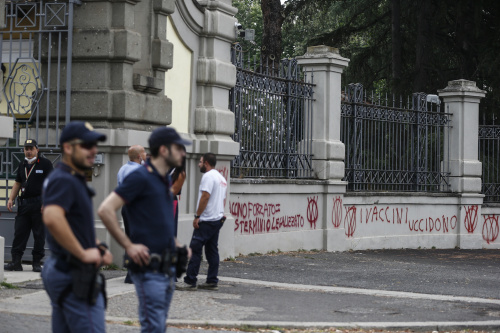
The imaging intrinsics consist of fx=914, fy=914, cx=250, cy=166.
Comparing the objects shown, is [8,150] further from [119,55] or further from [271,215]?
[271,215]

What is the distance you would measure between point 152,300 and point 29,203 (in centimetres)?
632

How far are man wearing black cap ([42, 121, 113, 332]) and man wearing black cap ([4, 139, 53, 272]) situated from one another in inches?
257

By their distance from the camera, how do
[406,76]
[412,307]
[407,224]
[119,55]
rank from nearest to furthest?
[412,307]
[119,55]
[407,224]
[406,76]

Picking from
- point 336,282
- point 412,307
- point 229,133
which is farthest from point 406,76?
point 412,307

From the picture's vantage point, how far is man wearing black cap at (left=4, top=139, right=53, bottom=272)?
36.9ft

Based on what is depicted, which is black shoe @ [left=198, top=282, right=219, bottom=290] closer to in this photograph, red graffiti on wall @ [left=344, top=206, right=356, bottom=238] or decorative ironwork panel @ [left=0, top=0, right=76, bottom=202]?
decorative ironwork panel @ [left=0, top=0, right=76, bottom=202]

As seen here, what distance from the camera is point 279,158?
16.1 meters

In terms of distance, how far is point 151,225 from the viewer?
5.44m

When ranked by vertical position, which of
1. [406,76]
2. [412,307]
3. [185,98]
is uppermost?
[406,76]

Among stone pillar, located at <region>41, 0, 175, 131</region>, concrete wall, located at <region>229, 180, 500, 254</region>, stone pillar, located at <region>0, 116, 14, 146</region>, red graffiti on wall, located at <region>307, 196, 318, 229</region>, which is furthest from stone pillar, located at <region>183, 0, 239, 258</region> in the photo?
stone pillar, located at <region>0, 116, 14, 146</region>

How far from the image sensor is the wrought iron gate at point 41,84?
1188 cm

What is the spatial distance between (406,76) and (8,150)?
51.4 feet

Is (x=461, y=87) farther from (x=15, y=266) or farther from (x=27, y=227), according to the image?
(x=15, y=266)

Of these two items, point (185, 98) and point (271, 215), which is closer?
point (185, 98)
